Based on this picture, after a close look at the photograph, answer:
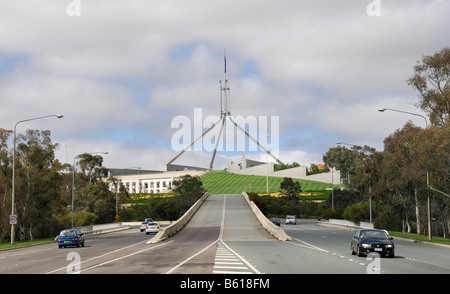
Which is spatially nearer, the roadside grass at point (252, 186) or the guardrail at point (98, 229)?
the guardrail at point (98, 229)

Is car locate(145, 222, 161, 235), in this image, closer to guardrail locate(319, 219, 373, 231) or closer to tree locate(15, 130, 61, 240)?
tree locate(15, 130, 61, 240)

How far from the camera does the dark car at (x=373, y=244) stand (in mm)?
26453

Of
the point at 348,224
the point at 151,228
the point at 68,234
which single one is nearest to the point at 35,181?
the point at 151,228

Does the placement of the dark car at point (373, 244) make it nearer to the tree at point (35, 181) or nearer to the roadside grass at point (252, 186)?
the tree at point (35, 181)

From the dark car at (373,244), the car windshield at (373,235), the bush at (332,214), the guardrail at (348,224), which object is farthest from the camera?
the bush at (332,214)

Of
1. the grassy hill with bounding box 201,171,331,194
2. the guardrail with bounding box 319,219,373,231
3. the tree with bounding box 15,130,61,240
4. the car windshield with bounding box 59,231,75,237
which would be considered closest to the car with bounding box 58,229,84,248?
the car windshield with bounding box 59,231,75,237

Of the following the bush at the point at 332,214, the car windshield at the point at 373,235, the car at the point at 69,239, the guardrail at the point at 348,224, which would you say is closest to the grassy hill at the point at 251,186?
the bush at the point at 332,214

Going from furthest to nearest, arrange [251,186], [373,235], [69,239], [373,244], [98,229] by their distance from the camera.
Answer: [251,186] < [98,229] < [69,239] < [373,235] < [373,244]

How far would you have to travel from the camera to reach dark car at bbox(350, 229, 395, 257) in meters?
26.5

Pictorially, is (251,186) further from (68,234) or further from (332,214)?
(68,234)

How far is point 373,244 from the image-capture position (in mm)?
26531
